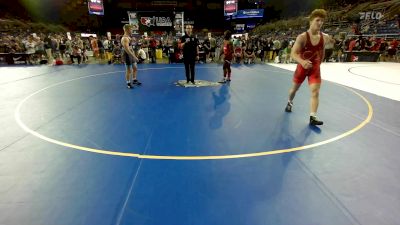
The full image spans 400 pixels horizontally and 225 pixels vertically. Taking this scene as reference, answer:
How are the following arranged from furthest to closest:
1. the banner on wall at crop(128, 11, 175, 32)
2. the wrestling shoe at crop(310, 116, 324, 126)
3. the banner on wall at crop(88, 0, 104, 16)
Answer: the banner on wall at crop(88, 0, 104, 16) → the banner on wall at crop(128, 11, 175, 32) → the wrestling shoe at crop(310, 116, 324, 126)

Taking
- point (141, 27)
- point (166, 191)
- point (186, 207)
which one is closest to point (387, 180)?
point (186, 207)

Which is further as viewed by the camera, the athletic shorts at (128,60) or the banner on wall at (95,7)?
the banner on wall at (95,7)

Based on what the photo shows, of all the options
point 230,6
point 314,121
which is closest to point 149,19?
point 230,6

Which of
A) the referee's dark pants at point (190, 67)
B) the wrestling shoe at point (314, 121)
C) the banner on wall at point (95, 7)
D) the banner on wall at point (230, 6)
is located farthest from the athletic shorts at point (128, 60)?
the banner on wall at point (230, 6)

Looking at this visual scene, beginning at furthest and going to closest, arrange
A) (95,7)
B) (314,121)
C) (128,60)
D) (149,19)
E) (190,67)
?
1. (149,19)
2. (95,7)
3. (190,67)
4. (128,60)
5. (314,121)

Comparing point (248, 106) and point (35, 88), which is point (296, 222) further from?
point (35, 88)

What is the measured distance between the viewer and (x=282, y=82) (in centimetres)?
887

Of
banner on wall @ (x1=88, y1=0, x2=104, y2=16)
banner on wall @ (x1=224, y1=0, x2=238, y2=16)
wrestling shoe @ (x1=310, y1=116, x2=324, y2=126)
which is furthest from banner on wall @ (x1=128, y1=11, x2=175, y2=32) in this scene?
wrestling shoe @ (x1=310, y1=116, x2=324, y2=126)

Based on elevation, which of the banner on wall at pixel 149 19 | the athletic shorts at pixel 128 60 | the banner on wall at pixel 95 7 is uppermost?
the banner on wall at pixel 95 7

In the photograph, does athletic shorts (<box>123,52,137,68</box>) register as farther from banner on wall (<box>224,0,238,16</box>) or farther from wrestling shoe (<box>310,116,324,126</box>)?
banner on wall (<box>224,0,238,16</box>)

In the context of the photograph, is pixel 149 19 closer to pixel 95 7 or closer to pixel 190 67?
pixel 95 7

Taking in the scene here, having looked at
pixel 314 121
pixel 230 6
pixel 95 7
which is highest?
pixel 230 6

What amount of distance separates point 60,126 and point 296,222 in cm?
436

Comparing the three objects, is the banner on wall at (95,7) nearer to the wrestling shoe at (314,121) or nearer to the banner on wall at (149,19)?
the banner on wall at (149,19)
